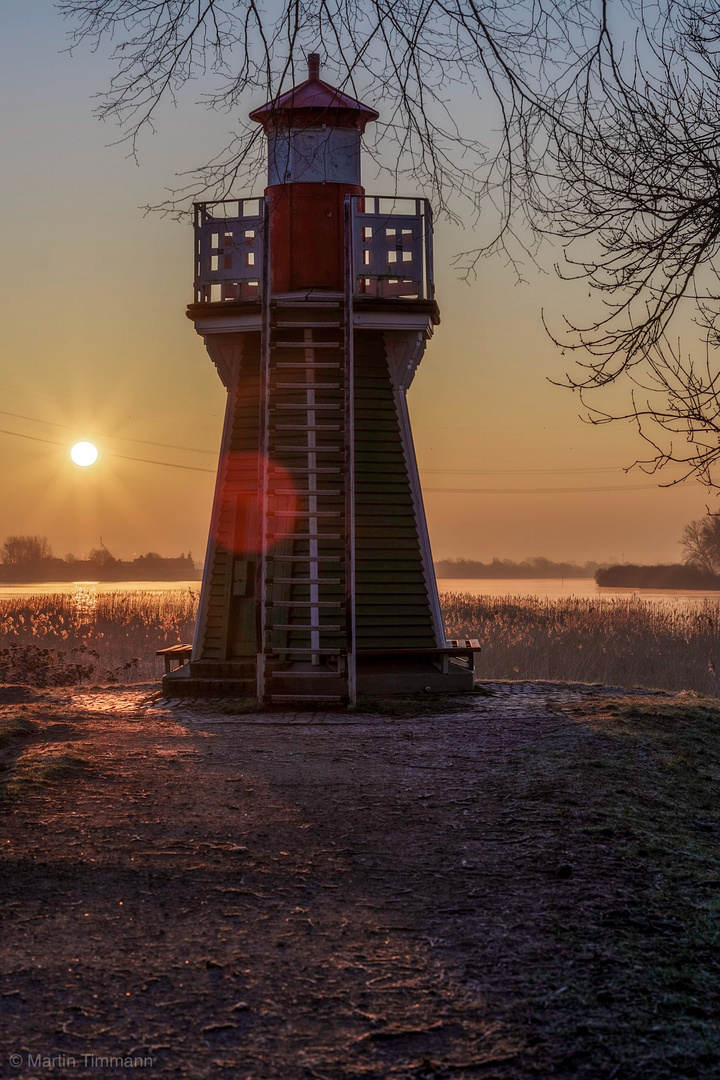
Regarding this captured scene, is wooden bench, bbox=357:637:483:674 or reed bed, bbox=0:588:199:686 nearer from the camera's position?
wooden bench, bbox=357:637:483:674

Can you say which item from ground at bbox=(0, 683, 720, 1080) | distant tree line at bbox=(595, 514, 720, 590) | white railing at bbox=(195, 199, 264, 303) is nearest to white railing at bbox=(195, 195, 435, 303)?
white railing at bbox=(195, 199, 264, 303)

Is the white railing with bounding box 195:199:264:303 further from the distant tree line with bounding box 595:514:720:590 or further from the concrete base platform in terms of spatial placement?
the distant tree line with bounding box 595:514:720:590

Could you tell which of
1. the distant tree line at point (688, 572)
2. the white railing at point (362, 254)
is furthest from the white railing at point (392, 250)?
the distant tree line at point (688, 572)

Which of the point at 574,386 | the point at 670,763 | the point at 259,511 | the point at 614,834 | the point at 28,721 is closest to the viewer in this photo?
the point at 614,834

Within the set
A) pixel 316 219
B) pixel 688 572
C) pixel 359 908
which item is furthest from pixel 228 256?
pixel 688 572

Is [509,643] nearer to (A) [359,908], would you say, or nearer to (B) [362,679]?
(B) [362,679]

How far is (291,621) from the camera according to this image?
45.2ft

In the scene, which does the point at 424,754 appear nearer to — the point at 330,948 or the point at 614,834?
the point at 614,834

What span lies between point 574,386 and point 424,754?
3.79 m

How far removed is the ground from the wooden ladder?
277cm

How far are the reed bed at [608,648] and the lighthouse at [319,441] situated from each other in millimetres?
6070

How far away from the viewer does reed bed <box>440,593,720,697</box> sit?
19594 millimetres

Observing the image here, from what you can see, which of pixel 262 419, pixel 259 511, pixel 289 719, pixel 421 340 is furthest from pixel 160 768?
pixel 421 340

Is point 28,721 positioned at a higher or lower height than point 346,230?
lower
